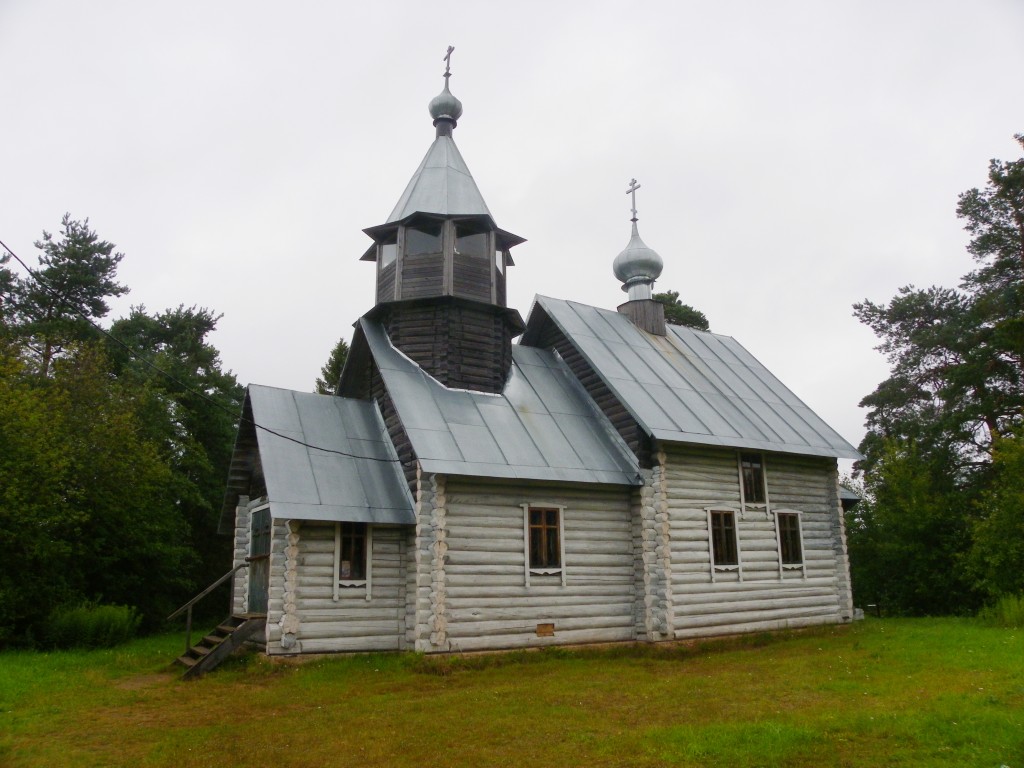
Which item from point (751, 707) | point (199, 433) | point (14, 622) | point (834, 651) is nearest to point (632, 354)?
point (834, 651)

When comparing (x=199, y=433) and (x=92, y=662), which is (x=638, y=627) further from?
(x=199, y=433)

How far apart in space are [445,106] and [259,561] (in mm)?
12161

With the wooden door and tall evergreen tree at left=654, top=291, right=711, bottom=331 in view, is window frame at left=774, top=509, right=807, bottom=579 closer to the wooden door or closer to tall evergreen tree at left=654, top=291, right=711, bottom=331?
the wooden door

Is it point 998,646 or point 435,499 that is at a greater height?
point 435,499

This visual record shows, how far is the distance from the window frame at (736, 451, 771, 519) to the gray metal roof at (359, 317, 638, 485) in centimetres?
283

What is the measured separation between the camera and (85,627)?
57.7ft

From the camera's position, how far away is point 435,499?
14.0m

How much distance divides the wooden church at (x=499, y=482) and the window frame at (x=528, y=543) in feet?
0.13

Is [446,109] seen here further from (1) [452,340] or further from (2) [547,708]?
(2) [547,708]

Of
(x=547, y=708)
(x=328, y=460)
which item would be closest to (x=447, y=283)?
(x=328, y=460)

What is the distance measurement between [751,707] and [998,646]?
22.5ft

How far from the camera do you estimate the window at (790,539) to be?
18031mm

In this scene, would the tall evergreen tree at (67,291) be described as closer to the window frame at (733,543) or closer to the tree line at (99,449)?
the tree line at (99,449)

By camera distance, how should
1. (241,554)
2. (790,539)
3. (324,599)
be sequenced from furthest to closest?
1. (790,539)
2. (241,554)
3. (324,599)
